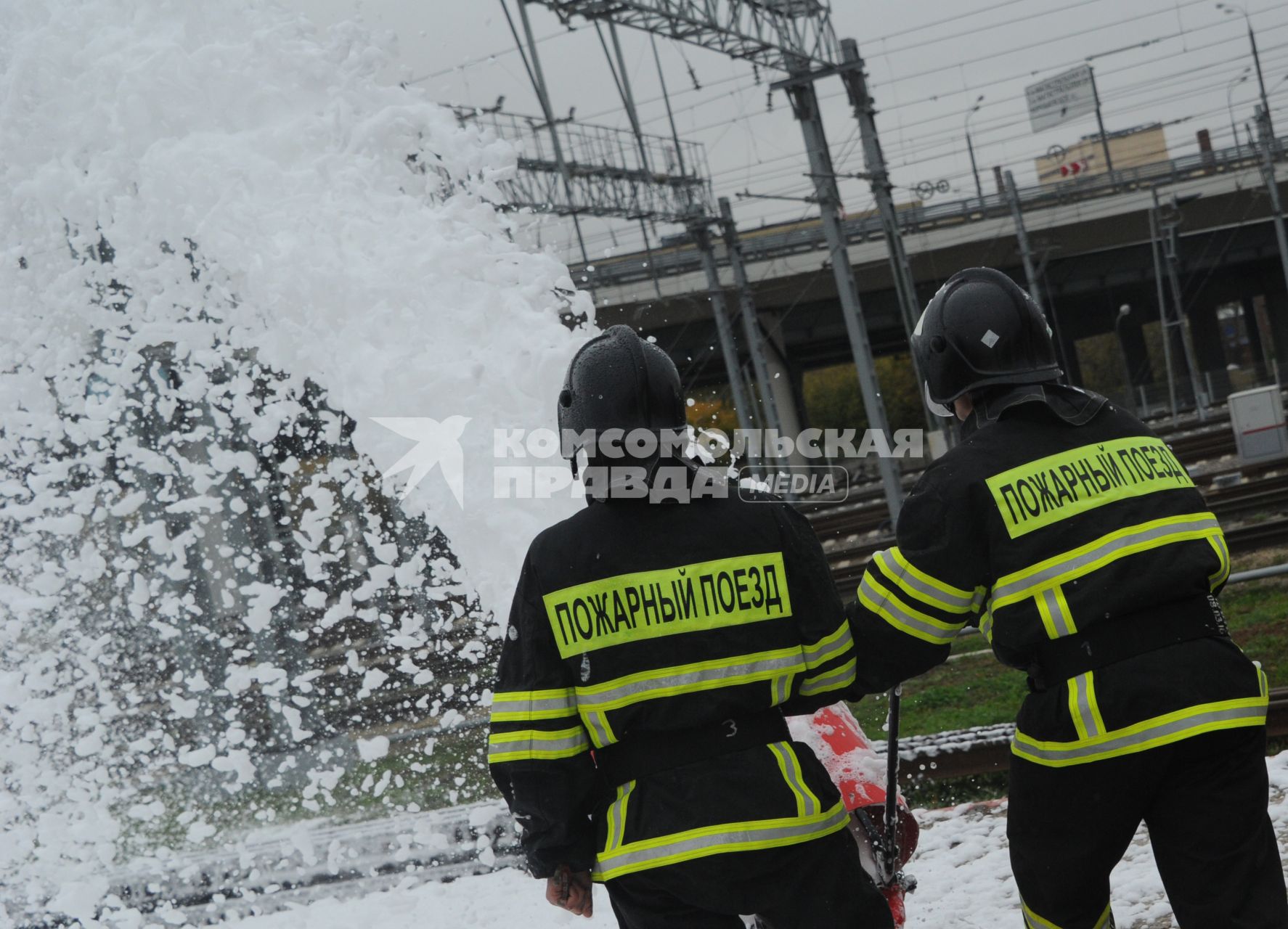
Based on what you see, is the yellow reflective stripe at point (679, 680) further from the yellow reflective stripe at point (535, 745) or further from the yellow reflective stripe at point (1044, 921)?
the yellow reflective stripe at point (1044, 921)

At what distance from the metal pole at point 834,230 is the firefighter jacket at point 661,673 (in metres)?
12.3

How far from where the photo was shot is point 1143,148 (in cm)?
9531

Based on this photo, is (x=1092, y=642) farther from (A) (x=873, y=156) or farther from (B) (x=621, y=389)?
(A) (x=873, y=156)

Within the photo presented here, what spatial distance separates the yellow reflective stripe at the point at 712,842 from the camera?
264cm

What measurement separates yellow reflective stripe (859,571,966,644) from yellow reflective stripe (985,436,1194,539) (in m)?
0.31

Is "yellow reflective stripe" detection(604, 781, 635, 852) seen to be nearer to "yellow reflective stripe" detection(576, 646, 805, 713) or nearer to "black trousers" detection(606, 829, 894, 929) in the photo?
"black trousers" detection(606, 829, 894, 929)

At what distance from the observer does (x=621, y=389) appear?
2.91 m

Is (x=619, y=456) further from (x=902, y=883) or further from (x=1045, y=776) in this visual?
(x=902, y=883)

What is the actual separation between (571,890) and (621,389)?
1.22m

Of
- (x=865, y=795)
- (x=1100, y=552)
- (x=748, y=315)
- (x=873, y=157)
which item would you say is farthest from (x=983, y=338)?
(x=748, y=315)

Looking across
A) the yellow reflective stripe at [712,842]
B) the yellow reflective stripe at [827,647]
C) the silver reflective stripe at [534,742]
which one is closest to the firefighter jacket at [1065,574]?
the yellow reflective stripe at [827,647]

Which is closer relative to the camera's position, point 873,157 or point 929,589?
point 929,589

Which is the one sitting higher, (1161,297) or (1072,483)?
(1072,483)

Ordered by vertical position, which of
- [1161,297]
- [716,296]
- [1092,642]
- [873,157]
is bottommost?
[1161,297]
